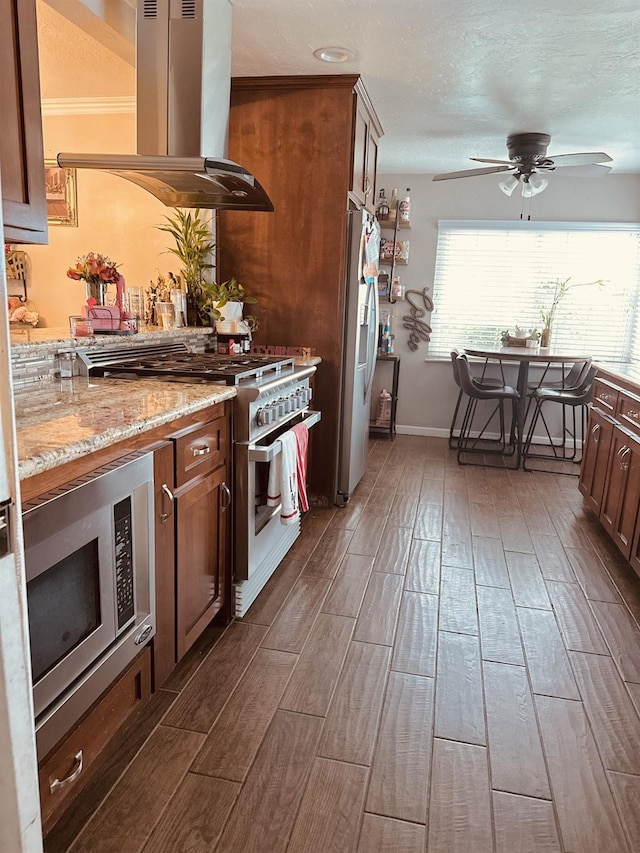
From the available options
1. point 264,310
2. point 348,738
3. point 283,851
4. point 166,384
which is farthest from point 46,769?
point 264,310

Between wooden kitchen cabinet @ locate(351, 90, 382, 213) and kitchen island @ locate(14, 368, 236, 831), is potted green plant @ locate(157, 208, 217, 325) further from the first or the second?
kitchen island @ locate(14, 368, 236, 831)

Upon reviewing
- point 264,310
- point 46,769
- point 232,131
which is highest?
point 232,131

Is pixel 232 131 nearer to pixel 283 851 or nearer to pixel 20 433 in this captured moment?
pixel 20 433

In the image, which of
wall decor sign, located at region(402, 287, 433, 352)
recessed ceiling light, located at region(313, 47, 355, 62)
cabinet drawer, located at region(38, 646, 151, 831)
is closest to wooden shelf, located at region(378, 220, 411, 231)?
wall decor sign, located at region(402, 287, 433, 352)

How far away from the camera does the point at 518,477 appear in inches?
178

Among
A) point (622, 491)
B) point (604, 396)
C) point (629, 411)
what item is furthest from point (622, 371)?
point (622, 491)

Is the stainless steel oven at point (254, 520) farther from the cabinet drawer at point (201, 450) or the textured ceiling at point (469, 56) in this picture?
the textured ceiling at point (469, 56)

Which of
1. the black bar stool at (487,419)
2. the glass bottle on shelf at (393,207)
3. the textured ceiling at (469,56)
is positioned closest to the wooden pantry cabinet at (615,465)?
the black bar stool at (487,419)

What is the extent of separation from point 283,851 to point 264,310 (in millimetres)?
2745

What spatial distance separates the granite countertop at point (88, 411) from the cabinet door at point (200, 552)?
0.27 m

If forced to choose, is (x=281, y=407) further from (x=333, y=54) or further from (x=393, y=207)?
(x=393, y=207)

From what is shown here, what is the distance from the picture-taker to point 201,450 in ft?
6.26

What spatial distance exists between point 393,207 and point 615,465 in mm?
3295

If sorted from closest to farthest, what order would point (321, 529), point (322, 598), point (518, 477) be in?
point (322, 598)
point (321, 529)
point (518, 477)
